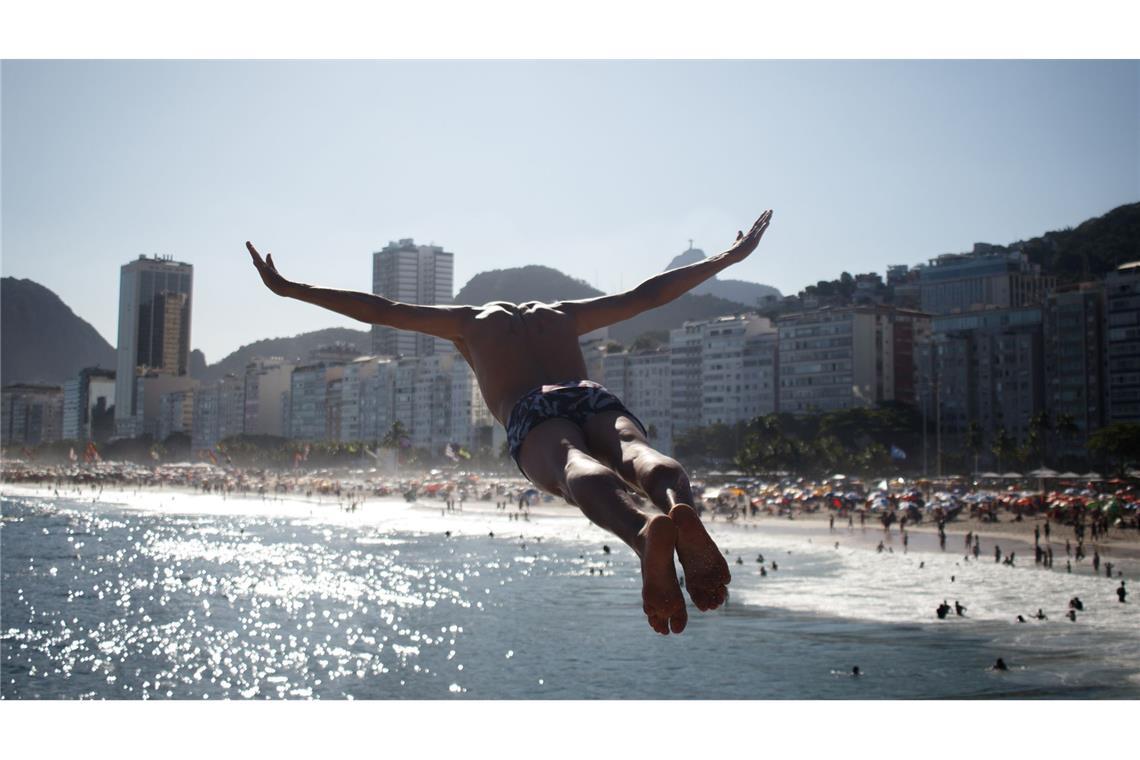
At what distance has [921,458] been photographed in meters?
94.9

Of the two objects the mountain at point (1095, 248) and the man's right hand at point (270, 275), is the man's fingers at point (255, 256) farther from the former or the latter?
the mountain at point (1095, 248)

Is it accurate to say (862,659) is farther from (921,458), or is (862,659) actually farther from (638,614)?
(921,458)

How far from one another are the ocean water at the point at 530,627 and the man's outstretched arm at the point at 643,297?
19912 millimetres

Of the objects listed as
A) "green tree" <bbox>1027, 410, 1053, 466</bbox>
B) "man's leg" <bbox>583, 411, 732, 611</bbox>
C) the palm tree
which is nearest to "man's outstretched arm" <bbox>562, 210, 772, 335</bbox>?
"man's leg" <bbox>583, 411, 732, 611</bbox>

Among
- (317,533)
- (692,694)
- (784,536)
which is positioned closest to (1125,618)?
(692,694)

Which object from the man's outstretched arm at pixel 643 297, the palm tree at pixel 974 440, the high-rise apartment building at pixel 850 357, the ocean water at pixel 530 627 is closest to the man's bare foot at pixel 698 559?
the man's outstretched arm at pixel 643 297

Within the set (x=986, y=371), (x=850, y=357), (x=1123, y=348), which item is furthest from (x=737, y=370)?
(x=1123, y=348)

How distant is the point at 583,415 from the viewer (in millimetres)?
5605

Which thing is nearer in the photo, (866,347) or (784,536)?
(784,536)

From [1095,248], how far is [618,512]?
132917 millimetres

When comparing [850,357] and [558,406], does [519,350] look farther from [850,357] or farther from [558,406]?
[850,357]

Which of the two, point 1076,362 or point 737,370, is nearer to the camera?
point 1076,362

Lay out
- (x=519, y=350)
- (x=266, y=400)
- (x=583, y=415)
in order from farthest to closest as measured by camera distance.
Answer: (x=266, y=400), (x=519, y=350), (x=583, y=415)

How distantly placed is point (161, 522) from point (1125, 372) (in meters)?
74.7
